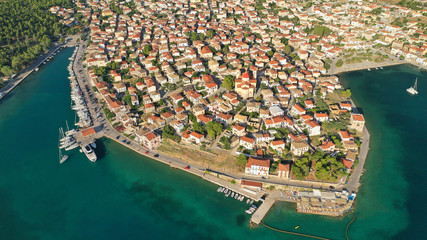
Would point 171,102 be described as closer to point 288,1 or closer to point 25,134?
point 25,134

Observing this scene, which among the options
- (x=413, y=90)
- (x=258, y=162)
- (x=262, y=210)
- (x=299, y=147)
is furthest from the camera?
(x=413, y=90)

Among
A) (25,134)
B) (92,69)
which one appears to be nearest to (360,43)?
(92,69)

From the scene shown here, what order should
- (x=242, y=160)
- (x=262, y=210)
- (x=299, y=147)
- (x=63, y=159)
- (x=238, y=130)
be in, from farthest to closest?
1. (x=238, y=130)
2. (x=63, y=159)
3. (x=299, y=147)
4. (x=242, y=160)
5. (x=262, y=210)

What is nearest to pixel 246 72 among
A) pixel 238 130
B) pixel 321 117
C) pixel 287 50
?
pixel 287 50

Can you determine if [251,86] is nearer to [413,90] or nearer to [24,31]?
[413,90]

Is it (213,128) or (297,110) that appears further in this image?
(297,110)

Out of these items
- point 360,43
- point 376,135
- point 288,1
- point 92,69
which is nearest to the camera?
point 376,135

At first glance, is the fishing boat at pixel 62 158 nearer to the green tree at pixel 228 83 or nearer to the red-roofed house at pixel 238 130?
the red-roofed house at pixel 238 130

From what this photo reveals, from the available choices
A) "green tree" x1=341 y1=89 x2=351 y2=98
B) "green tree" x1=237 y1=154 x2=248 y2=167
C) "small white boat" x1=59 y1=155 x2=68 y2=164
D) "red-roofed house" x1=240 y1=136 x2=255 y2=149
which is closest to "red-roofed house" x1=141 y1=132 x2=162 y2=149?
"small white boat" x1=59 y1=155 x2=68 y2=164
